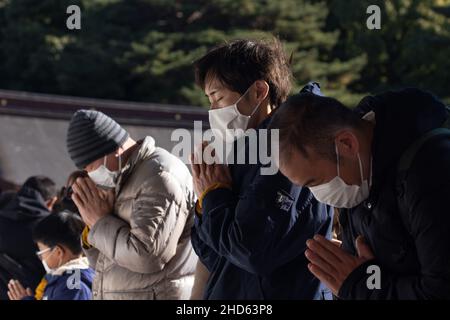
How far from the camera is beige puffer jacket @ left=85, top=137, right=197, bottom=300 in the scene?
13.0 ft

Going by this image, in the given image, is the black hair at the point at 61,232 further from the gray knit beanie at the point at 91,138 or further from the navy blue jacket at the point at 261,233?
the navy blue jacket at the point at 261,233

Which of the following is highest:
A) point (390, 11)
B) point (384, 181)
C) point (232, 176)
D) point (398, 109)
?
point (398, 109)

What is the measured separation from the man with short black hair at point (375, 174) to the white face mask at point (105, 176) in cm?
152

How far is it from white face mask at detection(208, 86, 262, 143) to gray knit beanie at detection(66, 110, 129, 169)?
2.57 feet

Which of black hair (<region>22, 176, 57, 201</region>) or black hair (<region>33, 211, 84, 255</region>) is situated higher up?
black hair (<region>33, 211, 84, 255</region>)

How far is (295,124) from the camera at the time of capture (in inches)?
107

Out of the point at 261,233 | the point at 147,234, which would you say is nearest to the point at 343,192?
the point at 261,233

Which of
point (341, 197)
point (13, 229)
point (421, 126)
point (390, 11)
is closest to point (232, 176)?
point (341, 197)

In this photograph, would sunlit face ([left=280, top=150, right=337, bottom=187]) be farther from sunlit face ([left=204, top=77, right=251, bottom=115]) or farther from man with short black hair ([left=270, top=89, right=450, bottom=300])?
sunlit face ([left=204, top=77, right=251, bottom=115])

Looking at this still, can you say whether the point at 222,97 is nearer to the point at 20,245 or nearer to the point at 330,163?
the point at 330,163

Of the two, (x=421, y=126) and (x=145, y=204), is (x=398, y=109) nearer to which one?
(x=421, y=126)

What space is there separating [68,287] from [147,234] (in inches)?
36.0

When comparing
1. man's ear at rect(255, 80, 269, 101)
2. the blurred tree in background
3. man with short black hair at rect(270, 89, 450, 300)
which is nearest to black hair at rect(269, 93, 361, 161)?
man with short black hair at rect(270, 89, 450, 300)

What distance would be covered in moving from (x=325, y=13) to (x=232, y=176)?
16.1 metres
